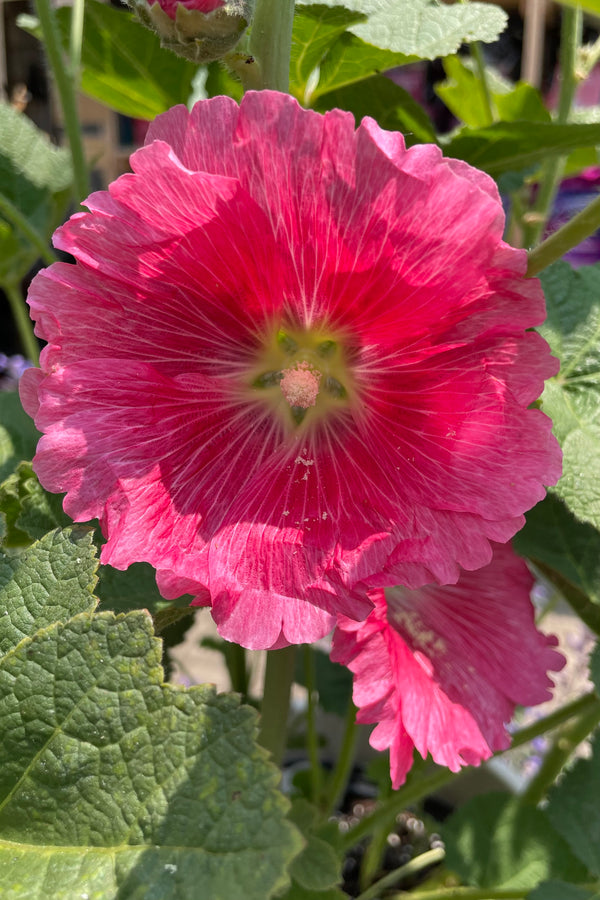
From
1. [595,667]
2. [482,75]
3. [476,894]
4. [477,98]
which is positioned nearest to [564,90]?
[482,75]

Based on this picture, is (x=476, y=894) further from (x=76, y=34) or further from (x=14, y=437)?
(x=76, y=34)

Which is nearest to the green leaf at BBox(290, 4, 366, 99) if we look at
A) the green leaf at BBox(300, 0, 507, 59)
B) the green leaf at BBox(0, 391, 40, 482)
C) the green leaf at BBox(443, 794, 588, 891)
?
the green leaf at BBox(300, 0, 507, 59)

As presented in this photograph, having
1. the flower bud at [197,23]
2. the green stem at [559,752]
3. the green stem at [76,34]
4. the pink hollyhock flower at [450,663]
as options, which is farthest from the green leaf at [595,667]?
the green stem at [76,34]

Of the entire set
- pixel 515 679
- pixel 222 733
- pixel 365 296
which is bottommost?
pixel 515 679

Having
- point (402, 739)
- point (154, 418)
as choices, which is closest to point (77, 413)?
point (154, 418)

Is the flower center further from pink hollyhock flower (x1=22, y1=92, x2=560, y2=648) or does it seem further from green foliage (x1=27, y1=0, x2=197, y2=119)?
green foliage (x1=27, y1=0, x2=197, y2=119)

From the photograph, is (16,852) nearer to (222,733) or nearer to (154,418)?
(222,733)
